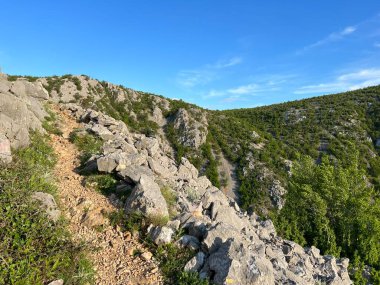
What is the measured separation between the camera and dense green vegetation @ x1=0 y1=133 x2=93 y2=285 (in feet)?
27.7

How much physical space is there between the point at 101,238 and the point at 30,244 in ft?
8.18

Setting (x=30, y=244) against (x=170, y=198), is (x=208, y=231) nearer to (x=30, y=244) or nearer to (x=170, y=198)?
(x=170, y=198)

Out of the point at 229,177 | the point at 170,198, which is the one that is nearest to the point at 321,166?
the point at 229,177

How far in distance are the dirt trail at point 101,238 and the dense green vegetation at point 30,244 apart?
684mm

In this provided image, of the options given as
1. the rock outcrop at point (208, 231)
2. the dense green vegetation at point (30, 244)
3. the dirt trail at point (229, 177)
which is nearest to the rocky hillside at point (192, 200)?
the rock outcrop at point (208, 231)

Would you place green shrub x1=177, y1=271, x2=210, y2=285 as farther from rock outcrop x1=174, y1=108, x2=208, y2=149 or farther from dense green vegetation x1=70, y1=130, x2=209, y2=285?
rock outcrop x1=174, y1=108, x2=208, y2=149

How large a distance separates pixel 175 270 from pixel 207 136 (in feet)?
164

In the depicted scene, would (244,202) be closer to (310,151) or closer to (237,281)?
(310,151)

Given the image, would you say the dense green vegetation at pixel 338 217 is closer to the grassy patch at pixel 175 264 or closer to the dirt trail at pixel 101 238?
the grassy patch at pixel 175 264

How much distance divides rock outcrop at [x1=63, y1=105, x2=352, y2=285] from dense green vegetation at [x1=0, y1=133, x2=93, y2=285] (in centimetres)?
279

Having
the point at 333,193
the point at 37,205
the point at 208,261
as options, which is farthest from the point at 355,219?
the point at 37,205

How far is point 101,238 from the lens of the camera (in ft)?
36.6

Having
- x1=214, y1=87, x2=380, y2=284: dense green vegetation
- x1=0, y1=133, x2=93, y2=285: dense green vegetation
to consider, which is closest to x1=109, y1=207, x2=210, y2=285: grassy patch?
x1=0, y1=133, x2=93, y2=285: dense green vegetation

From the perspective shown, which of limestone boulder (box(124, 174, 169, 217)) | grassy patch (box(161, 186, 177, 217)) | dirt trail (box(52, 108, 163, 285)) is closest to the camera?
dirt trail (box(52, 108, 163, 285))
